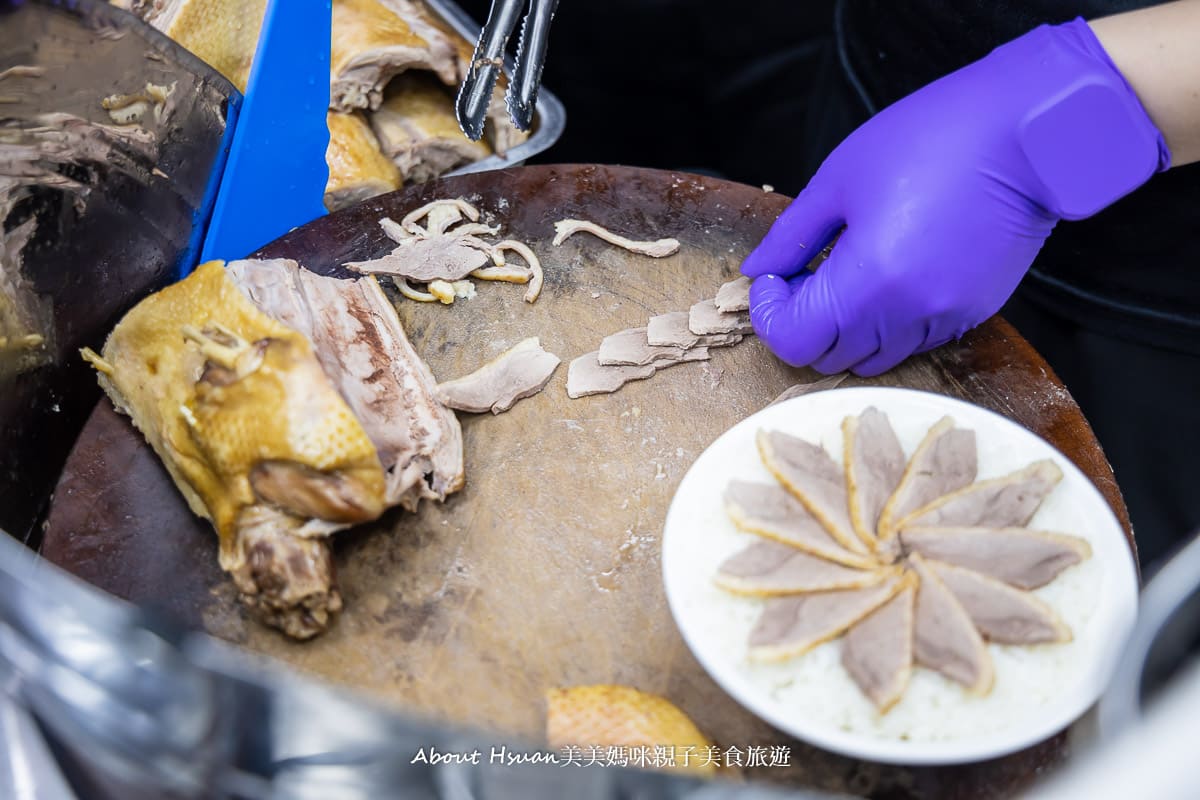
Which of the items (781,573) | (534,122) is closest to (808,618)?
(781,573)

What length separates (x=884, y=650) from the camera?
141 cm

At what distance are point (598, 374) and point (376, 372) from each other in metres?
0.50

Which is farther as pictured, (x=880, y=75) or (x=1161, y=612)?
(x=880, y=75)

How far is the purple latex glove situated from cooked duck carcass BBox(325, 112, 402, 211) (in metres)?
1.22

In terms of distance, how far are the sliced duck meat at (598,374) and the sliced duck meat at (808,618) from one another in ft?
2.41

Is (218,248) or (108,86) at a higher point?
(108,86)

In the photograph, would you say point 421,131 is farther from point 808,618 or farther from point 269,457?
point 808,618

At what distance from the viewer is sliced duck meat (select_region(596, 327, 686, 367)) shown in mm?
2086

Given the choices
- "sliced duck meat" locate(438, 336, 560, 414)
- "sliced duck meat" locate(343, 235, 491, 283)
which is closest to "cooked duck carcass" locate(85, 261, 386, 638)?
"sliced duck meat" locate(438, 336, 560, 414)

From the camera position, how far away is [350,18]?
8.58ft

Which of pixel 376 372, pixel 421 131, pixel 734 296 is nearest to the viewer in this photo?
pixel 376 372

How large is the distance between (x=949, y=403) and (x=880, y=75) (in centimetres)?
136

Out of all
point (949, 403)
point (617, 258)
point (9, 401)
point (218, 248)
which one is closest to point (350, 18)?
point (218, 248)

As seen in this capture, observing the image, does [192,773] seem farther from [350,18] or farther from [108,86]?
A: [350,18]
